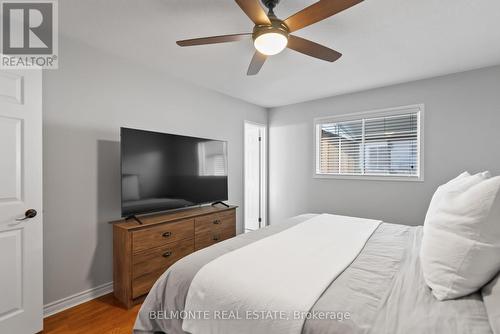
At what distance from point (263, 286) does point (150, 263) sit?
166 cm

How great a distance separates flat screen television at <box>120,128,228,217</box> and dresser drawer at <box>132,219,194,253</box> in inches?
9.3

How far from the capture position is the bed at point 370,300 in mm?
887

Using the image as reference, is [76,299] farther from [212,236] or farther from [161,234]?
[212,236]

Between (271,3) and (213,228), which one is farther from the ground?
(271,3)

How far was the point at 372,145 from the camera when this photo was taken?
12.0ft

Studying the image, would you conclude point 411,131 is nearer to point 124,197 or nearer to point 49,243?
point 124,197

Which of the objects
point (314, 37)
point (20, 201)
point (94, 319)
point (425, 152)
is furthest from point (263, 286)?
point (425, 152)

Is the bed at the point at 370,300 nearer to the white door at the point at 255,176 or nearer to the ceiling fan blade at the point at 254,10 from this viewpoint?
the ceiling fan blade at the point at 254,10

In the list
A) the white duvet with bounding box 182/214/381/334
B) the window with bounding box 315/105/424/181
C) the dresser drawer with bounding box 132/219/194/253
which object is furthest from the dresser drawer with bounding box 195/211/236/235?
the window with bounding box 315/105/424/181

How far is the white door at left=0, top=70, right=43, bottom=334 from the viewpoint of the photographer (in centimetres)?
174

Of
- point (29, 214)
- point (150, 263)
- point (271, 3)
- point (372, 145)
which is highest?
point (271, 3)

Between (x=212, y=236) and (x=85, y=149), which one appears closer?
(x=85, y=149)

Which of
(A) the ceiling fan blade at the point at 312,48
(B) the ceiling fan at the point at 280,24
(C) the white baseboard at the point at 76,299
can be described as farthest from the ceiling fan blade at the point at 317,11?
(C) the white baseboard at the point at 76,299

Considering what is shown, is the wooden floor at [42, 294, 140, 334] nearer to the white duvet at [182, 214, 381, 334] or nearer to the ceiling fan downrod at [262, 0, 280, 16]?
the white duvet at [182, 214, 381, 334]
